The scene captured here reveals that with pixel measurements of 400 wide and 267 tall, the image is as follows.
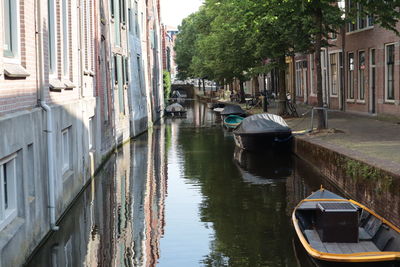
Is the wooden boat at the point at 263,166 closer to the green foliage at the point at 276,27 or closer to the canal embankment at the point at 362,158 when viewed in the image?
the canal embankment at the point at 362,158

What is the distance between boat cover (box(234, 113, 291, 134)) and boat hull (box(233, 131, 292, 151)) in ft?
0.44

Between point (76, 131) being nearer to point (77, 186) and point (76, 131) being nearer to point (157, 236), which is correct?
point (77, 186)

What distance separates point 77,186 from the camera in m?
14.1

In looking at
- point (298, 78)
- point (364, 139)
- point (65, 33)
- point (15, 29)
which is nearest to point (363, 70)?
point (364, 139)

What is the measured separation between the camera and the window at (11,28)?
9.12 meters

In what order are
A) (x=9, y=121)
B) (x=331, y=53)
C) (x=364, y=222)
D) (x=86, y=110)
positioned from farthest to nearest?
(x=331, y=53), (x=86, y=110), (x=364, y=222), (x=9, y=121)

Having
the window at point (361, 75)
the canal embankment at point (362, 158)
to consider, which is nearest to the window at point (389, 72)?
the canal embankment at point (362, 158)

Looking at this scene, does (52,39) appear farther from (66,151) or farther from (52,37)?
(66,151)

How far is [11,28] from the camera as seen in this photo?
9297mm

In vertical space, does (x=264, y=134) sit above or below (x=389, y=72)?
below

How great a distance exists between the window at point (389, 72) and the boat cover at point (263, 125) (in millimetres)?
5159

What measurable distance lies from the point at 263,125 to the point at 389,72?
20.6 ft

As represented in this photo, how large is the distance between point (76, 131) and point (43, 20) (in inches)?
150

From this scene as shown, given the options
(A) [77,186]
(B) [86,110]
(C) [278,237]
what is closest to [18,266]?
(C) [278,237]
